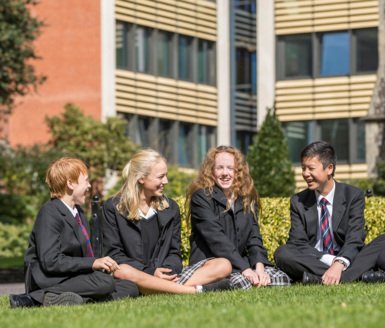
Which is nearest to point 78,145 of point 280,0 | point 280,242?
point 280,0

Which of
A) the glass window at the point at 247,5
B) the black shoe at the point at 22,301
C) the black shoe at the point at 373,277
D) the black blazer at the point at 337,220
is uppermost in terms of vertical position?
the glass window at the point at 247,5

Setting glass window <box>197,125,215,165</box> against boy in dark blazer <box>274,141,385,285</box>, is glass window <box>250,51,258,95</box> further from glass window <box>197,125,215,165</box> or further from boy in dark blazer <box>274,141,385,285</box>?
boy in dark blazer <box>274,141,385,285</box>

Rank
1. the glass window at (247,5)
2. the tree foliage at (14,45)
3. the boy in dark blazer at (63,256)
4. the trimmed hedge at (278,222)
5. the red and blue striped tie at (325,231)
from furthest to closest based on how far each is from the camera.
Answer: the glass window at (247,5), the tree foliage at (14,45), the trimmed hedge at (278,222), the red and blue striped tie at (325,231), the boy in dark blazer at (63,256)

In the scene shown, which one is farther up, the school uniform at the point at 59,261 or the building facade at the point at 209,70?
the building facade at the point at 209,70

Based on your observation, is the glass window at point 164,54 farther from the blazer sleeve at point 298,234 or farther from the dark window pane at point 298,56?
the blazer sleeve at point 298,234

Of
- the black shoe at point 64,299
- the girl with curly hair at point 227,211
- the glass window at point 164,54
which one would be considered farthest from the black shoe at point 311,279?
the glass window at point 164,54

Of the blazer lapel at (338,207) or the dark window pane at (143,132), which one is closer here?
the blazer lapel at (338,207)

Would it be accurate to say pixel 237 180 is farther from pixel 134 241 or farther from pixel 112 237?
pixel 112 237

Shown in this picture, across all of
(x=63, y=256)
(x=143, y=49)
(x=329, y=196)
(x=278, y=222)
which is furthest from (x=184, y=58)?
(x=63, y=256)

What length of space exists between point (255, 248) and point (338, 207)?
111cm

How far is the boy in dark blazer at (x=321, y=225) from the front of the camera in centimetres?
1589

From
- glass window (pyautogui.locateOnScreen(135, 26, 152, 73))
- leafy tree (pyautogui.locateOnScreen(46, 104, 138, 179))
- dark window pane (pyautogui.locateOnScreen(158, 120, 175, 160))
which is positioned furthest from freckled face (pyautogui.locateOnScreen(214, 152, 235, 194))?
dark window pane (pyautogui.locateOnScreen(158, 120, 175, 160))

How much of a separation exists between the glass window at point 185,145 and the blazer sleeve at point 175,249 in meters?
31.5

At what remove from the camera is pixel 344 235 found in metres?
16.2
